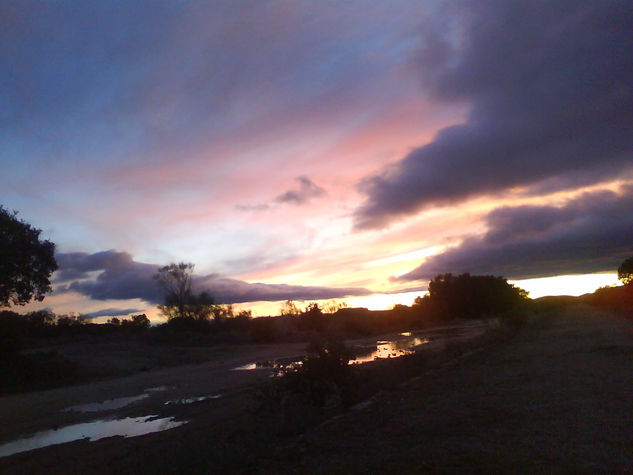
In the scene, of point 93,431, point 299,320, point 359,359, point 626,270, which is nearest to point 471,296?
point 299,320

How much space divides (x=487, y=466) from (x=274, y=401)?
7925mm

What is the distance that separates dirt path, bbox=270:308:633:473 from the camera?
7189 mm

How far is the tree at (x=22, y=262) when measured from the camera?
3047 centimetres

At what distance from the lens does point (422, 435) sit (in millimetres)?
9102

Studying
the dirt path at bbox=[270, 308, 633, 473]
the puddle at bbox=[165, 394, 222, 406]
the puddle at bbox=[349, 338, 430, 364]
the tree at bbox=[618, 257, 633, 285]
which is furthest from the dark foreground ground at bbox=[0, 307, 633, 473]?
the tree at bbox=[618, 257, 633, 285]

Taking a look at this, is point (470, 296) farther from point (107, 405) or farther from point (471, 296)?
point (107, 405)

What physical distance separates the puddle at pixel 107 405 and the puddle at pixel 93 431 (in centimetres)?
315

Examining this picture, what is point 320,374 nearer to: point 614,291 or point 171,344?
point 171,344

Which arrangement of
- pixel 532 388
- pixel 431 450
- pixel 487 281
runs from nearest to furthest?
pixel 431 450 < pixel 532 388 < pixel 487 281

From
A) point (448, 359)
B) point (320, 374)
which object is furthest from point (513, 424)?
point (448, 359)

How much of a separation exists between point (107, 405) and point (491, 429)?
16751 mm

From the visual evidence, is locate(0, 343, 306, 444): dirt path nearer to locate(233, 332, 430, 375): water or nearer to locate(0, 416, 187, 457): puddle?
locate(0, 416, 187, 457): puddle

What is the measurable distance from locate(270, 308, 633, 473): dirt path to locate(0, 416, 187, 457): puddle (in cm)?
624

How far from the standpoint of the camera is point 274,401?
1414 cm
